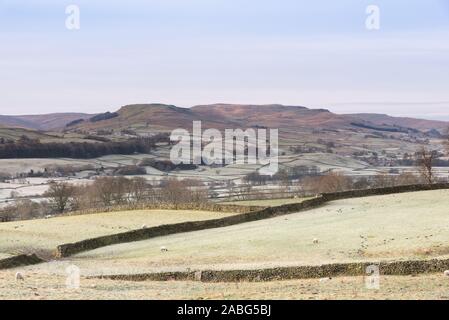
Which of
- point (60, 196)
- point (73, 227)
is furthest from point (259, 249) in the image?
point (60, 196)

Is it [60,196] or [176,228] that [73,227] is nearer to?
[176,228]

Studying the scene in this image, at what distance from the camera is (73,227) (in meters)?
58.9

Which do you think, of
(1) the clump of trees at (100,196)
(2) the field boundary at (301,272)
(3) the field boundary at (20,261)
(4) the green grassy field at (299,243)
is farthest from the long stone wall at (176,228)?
(1) the clump of trees at (100,196)

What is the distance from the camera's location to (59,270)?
120ft

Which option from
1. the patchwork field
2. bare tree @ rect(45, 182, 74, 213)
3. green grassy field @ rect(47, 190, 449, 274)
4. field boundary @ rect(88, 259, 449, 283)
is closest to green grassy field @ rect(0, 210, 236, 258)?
the patchwork field

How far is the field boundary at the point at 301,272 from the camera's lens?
100ft

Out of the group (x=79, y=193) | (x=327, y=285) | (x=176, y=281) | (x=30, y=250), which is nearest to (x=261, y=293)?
(x=327, y=285)

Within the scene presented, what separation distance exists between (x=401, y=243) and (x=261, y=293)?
16484 mm

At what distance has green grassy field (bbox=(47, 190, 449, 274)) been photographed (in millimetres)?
36000

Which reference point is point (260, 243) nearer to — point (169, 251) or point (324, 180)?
point (169, 251)

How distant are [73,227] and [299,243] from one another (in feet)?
75.7

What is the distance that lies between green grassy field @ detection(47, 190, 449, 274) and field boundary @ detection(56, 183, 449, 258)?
1.12 metres

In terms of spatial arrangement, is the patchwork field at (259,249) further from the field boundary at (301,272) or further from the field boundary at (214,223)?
the field boundary at (214,223)

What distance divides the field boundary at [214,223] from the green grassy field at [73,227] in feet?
5.60
